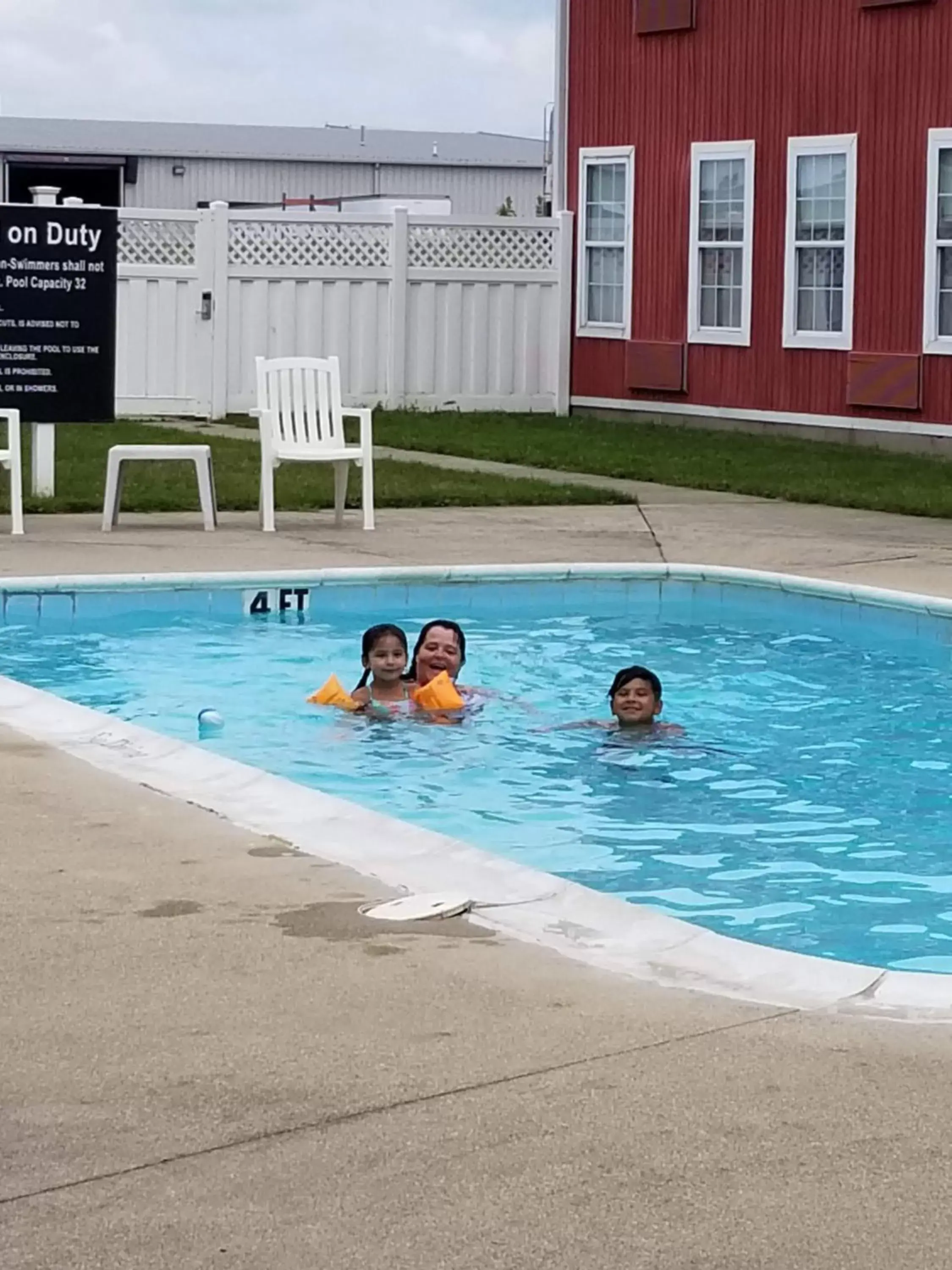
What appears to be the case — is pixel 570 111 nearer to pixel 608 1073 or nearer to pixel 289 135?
pixel 608 1073

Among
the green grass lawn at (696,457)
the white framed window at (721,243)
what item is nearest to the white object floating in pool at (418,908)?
the green grass lawn at (696,457)

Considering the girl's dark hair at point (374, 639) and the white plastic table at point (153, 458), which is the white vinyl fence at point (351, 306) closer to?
the white plastic table at point (153, 458)

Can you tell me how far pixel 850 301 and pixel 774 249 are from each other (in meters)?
1.21

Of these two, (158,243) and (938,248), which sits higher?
(158,243)

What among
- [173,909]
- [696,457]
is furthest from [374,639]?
[696,457]

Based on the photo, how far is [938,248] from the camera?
65.4 ft

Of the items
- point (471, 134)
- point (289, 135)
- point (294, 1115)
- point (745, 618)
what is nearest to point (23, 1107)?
point (294, 1115)

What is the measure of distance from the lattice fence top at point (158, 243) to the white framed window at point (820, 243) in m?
5.96

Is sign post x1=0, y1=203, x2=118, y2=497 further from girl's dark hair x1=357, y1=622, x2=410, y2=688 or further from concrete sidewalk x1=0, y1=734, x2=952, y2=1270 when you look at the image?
concrete sidewalk x1=0, y1=734, x2=952, y2=1270

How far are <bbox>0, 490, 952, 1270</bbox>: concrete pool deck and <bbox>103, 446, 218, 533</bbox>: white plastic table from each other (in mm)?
7309

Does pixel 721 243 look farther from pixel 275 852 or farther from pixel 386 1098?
pixel 386 1098

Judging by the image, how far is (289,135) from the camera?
53.1 m

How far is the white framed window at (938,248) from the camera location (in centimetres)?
1981

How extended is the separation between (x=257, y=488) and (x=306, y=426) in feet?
4.80
